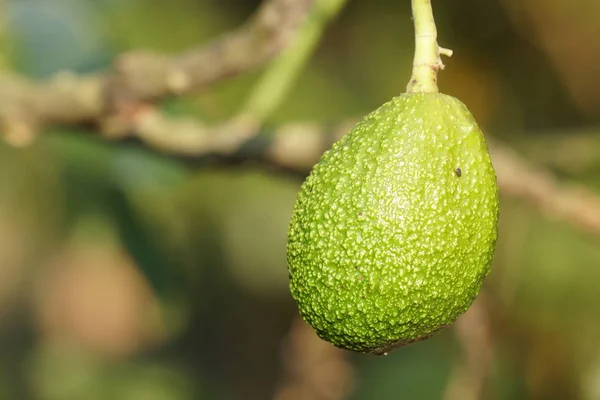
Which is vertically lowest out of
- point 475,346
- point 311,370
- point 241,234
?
point 311,370

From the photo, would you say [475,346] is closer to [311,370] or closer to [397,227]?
[311,370]

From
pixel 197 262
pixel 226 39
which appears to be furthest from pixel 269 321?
pixel 226 39

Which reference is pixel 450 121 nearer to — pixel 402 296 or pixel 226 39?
pixel 402 296

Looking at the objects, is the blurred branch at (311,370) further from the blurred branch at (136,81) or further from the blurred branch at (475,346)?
the blurred branch at (136,81)

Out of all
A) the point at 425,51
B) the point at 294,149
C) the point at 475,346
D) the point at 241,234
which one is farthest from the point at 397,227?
the point at 241,234

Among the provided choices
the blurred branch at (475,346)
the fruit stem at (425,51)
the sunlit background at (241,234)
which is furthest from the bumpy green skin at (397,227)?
the blurred branch at (475,346)

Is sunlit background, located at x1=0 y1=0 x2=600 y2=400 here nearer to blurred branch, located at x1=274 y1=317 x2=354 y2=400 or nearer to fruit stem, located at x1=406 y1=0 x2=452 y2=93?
blurred branch, located at x1=274 y1=317 x2=354 y2=400
